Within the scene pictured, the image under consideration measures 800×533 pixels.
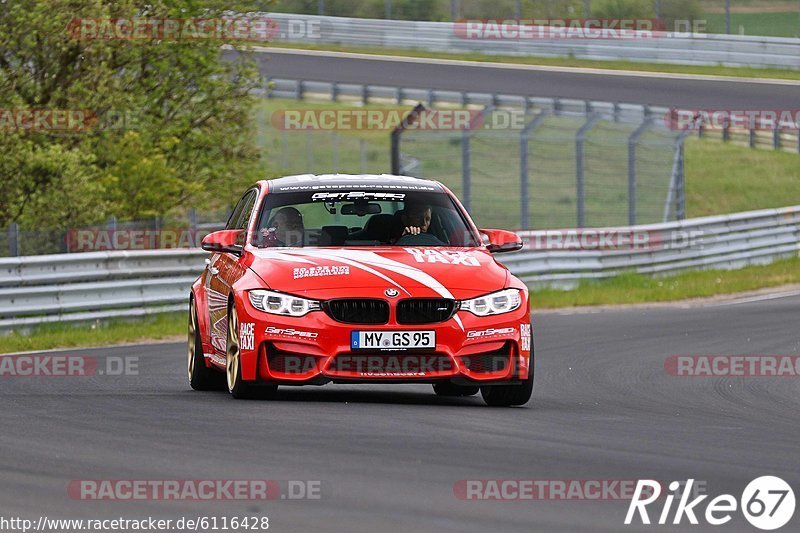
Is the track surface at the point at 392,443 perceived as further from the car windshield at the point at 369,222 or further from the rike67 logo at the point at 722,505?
the car windshield at the point at 369,222

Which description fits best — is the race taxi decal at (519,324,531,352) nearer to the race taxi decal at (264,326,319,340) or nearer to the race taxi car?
the race taxi car

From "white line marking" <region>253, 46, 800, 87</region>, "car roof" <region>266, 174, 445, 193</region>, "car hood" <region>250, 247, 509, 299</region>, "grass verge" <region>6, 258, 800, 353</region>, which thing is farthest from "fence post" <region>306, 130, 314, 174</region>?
"car hood" <region>250, 247, 509, 299</region>

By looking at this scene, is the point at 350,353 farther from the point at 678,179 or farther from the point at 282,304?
the point at 678,179

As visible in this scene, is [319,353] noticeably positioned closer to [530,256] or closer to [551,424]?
[551,424]

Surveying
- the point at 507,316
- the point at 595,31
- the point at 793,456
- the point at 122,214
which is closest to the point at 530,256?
the point at 122,214

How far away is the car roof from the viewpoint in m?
11.5

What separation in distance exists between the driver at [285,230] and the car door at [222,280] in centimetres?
28

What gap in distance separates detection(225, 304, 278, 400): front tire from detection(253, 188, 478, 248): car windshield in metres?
0.74

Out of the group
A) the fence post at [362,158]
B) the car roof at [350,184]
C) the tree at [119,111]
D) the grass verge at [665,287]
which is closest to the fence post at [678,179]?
the grass verge at [665,287]

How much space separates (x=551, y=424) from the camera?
371 inches

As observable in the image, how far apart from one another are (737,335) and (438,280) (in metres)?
7.91

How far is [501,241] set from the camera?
11375mm

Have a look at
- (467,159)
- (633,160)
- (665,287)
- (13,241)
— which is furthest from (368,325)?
(633,160)

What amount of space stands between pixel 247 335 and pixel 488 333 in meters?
1.48
